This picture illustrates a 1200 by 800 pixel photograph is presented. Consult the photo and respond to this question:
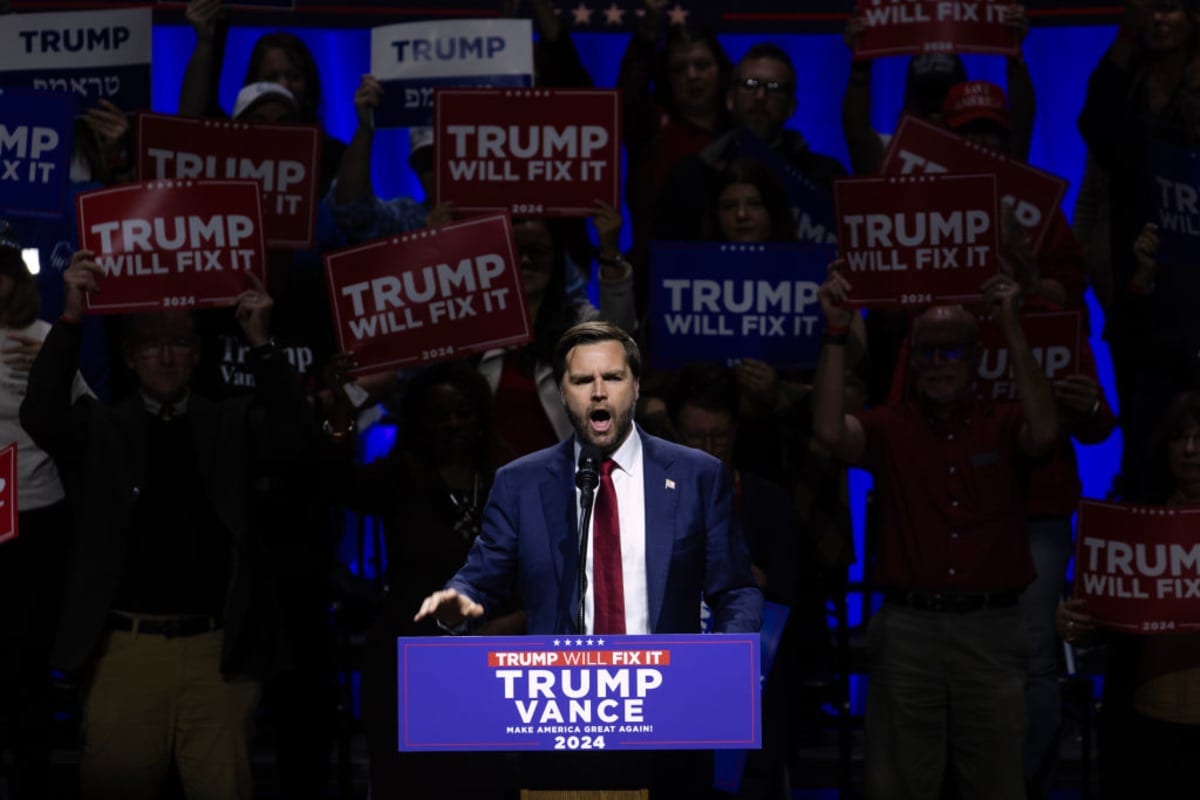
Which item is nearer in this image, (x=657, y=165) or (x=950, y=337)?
(x=950, y=337)

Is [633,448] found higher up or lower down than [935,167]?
lower down

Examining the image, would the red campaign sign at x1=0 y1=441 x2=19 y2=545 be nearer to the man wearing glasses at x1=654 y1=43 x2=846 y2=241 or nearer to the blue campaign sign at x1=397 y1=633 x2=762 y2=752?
the blue campaign sign at x1=397 y1=633 x2=762 y2=752

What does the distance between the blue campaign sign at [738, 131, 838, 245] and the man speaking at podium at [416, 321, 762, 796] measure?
2.52 metres

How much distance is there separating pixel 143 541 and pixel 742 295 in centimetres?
197

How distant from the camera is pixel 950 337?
565cm

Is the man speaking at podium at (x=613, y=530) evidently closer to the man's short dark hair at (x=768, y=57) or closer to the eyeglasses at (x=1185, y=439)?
the eyeglasses at (x=1185, y=439)

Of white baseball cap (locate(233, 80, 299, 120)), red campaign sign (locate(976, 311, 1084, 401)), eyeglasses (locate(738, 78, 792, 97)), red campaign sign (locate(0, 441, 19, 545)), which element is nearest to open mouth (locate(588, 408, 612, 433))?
red campaign sign (locate(0, 441, 19, 545))

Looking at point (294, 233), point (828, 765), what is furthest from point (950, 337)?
point (294, 233)

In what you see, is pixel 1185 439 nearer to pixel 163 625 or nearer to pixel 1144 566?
pixel 1144 566

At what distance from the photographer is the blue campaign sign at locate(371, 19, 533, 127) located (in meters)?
6.76

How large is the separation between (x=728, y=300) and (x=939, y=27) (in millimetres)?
1402

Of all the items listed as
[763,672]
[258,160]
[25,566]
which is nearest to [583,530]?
[763,672]

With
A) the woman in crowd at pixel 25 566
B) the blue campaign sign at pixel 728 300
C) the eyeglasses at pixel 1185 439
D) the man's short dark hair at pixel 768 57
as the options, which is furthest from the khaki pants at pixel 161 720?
the man's short dark hair at pixel 768 57

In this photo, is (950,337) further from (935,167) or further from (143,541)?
(143,541)
